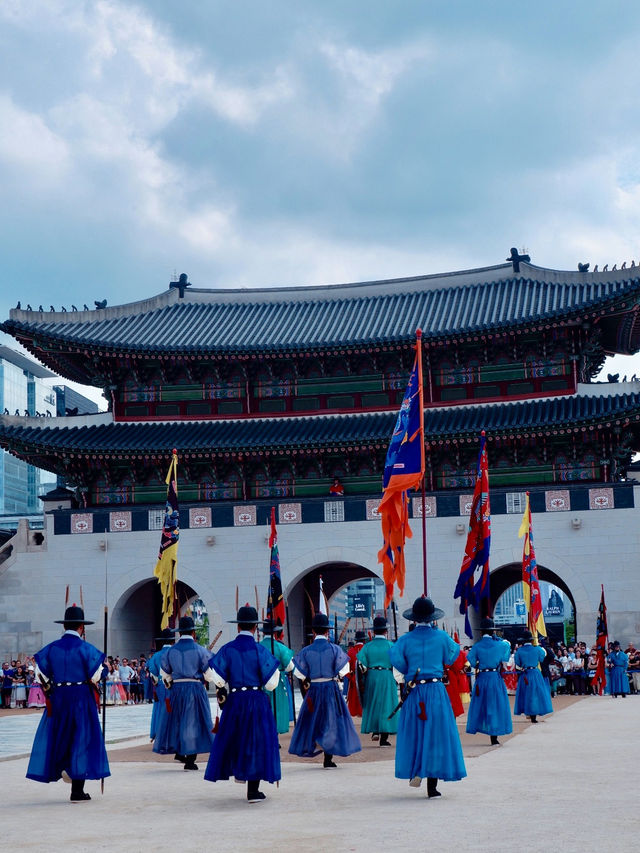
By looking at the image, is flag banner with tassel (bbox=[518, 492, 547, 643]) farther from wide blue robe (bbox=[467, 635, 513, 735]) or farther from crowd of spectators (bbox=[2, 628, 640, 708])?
wide blue robe (bbox=[467, 635, 513, 735])

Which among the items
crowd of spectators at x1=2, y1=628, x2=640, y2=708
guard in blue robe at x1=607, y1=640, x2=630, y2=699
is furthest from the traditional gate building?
guard in blue robe at x1=607, y1=640, x2=630, y2=699

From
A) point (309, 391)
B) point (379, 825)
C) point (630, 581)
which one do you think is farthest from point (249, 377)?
point (379, 825)

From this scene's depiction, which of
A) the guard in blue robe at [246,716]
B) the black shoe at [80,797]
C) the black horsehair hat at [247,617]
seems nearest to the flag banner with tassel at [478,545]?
the black horsehair hat at [247,617]

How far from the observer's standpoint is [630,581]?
27.9 m

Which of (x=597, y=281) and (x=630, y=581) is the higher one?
(x=597, y=281)

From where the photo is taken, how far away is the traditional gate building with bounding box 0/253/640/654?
2861cm

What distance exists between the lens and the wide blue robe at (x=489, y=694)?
14398 millimetres

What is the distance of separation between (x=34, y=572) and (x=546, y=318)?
15489mm

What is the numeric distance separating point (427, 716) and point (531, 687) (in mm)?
9448

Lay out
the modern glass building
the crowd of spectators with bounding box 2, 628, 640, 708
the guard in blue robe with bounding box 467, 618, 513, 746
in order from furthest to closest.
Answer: the modern glass building, the crowd of spectators with bounding box 2, 628, 640, 708, the guard in blue robe with bounding box 467, 618, 513, 746

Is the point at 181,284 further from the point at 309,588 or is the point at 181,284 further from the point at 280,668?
the point at 280,668

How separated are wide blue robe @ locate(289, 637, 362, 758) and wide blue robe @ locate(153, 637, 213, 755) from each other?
1.01m

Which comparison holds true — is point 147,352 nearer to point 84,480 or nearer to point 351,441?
point 84,480

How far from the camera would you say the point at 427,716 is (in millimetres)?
9508
